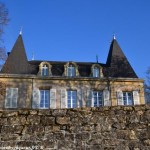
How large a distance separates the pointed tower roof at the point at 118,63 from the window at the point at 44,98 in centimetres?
507

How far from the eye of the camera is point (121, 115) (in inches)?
167

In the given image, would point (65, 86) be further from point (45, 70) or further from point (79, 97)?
point (45, 70)

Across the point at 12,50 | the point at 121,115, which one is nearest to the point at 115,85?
the point at 12,50

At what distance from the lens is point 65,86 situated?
64.8 feet

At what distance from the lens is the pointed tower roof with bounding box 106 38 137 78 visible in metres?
21.4

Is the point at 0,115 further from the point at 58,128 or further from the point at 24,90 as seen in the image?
the point at 24,90

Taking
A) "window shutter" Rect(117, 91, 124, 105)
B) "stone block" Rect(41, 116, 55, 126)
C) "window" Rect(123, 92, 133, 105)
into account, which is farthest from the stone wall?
"window" Rect(123, 92, 133, 105)

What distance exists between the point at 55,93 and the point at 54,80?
0.98 meters

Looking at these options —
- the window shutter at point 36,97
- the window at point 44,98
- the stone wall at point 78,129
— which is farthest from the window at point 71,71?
the stone wall at point 78,129

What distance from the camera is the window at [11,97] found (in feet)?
61.3

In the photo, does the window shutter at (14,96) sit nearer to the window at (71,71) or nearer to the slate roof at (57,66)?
the slate roof at (57,66)

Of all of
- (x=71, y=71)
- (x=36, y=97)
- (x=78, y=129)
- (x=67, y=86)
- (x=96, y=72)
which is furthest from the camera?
(x=96, y=72)

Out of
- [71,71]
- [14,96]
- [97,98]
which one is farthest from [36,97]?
[97,98]

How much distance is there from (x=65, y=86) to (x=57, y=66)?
2.60 m
